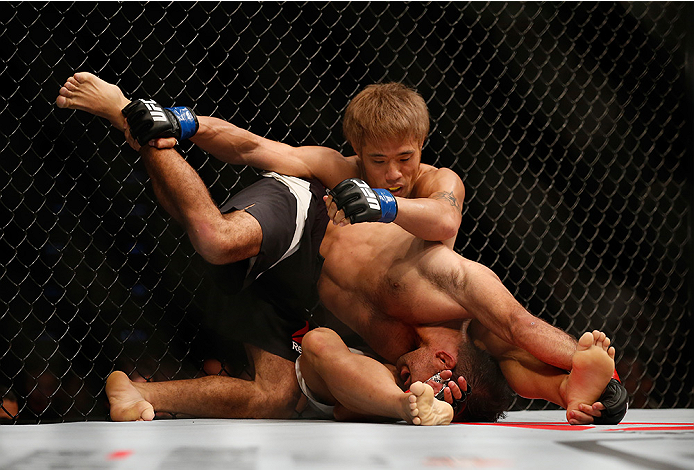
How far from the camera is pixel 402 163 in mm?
1798

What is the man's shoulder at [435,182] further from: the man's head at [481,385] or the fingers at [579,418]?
the fingers at [579,418]

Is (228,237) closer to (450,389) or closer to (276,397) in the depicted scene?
(276,397)

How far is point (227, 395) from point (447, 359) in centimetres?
60

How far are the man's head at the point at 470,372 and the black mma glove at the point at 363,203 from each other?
0.34 metres

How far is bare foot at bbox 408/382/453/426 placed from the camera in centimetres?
127

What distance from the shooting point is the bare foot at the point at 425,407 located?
127 centimetres

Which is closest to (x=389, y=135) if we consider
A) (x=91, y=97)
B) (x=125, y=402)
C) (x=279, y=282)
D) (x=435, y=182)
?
(x=435, y=182)

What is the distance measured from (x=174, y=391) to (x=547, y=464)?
113 centimetres

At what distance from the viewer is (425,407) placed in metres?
1.29

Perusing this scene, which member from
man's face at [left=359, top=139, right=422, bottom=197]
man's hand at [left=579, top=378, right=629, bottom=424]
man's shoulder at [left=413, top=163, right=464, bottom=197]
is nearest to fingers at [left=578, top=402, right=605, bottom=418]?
man's hand at [left=579, top=378, right=629, bottom=424]

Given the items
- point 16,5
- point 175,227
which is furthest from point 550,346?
point 16,5

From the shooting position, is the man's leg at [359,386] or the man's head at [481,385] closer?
the man's leg at [359,386]

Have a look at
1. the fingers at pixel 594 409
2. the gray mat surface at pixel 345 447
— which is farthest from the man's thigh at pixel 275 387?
the fingers at pixel 594 409

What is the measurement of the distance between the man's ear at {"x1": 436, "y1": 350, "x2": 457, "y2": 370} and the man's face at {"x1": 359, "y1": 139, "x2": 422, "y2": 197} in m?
0.50
